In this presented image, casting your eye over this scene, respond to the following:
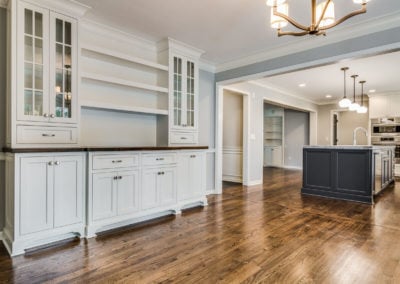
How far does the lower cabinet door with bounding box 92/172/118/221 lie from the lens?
281cm

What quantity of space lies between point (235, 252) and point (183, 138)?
2127 mm

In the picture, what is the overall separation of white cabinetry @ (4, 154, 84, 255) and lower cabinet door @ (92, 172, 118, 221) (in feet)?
0.44

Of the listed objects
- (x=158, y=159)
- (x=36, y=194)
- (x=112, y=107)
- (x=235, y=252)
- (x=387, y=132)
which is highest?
(x=112, y=107)

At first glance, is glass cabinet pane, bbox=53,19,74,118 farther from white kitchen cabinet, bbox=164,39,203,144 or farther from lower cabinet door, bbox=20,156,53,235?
white kitchen cabinet, bbox=164,39,203,144

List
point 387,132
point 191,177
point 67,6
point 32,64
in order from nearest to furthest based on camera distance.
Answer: point 32,64 → point 67,6 → point 191,177 → point 387,132

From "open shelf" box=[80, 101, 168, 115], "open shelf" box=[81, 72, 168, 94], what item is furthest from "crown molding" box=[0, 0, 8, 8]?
"open shelf" box=[80, 101, 168, 115]

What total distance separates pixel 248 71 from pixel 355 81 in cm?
356

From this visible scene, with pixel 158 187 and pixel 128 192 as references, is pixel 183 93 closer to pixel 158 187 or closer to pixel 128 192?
pixel 158 187

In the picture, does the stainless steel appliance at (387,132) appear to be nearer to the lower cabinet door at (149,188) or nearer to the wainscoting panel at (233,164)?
the wainscoting panel at (233,164)

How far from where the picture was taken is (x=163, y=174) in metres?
3.47

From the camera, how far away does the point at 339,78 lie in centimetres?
604

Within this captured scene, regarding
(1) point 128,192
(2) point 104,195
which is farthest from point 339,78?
(2) point 104,195

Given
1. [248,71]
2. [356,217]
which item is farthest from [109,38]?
[356,217]

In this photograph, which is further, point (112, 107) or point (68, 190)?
point (112, 107)
